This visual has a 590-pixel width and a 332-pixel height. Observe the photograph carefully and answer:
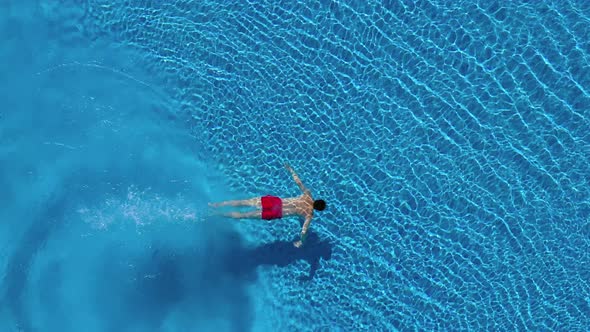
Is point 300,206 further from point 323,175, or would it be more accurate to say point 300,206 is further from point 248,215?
point 323,175

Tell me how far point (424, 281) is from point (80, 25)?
6584 millimetres

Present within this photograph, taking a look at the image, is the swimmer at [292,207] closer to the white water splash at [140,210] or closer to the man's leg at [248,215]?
the man's leg at [248,215]

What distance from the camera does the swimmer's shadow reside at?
9211mm

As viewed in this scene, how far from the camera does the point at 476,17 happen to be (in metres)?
9.20

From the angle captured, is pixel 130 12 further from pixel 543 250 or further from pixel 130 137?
pixel 543 250

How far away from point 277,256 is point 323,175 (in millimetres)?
1394

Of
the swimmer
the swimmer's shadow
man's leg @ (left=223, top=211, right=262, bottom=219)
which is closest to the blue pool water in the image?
the swimmer's shadow

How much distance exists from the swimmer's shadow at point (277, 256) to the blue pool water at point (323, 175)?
0.07 ft

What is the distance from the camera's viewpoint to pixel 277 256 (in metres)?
9.23

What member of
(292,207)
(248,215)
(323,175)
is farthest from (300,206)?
(323,175)

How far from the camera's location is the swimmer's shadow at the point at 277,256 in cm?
921

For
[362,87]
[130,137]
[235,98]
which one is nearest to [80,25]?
[130,137]

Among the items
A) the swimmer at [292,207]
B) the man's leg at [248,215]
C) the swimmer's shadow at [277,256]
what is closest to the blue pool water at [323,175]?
the swimmer's shadow at [277,256]

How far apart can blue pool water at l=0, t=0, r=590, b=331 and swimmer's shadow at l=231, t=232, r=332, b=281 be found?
2cm
